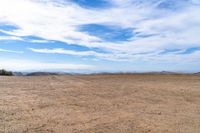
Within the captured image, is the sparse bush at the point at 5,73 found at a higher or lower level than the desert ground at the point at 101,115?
higher

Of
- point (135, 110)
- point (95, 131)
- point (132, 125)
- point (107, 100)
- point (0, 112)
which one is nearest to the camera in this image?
point (95, 131)

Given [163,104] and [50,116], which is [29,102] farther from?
[163,104]

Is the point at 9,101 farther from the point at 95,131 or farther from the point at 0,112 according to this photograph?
the point at 95,131

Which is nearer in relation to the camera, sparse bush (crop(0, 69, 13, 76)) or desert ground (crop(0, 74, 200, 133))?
desert ground (crop(0, 74, 200, 133))

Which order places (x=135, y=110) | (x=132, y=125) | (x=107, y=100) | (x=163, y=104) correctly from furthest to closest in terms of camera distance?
(x=107, y=100) → (x=163, y=104) → (x=135, y=110) → (x=132, y=125)

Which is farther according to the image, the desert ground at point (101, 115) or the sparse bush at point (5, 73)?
the sparse bush at point (5, 73)

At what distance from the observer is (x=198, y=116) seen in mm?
11398

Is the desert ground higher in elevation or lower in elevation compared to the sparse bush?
lower

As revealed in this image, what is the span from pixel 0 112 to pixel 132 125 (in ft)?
15.6

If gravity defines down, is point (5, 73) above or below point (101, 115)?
above

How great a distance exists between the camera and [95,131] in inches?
354

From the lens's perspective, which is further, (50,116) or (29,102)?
(29,102)

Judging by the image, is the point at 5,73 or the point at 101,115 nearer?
the point at 101,115

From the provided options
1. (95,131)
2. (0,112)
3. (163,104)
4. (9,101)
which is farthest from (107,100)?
(95,131)
